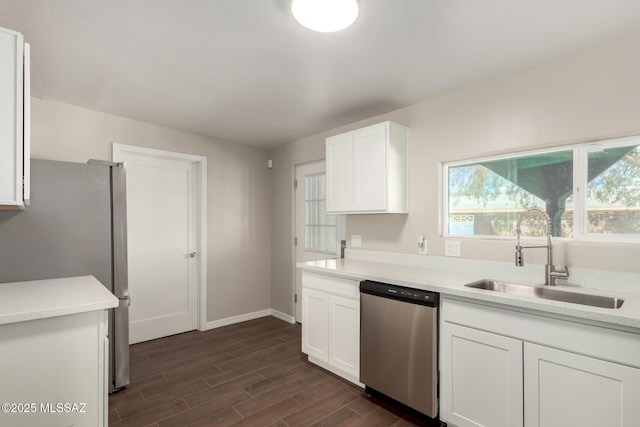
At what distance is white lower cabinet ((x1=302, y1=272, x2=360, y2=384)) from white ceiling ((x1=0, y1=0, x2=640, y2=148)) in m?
1.59

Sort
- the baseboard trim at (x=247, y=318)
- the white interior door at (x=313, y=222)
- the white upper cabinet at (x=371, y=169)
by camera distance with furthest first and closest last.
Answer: the baseboard trim at (x=247, y=318), the white interior door at (x=313, y=222), the white upper cabinet at (x=371, y=169)

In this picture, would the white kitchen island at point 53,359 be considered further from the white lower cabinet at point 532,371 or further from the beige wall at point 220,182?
the white lower cabinet at point 532,371

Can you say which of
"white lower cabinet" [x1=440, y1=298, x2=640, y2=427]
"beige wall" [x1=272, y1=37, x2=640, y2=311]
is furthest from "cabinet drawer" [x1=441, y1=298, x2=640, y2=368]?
"beige wall" [x1=272, y1=37, x2=640, y2=311]

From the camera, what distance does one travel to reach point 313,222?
3.95 metres

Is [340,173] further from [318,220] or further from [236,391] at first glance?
→ [236,391]

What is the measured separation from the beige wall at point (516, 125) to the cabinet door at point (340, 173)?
366 millimetres

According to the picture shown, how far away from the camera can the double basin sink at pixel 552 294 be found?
177 centimetres

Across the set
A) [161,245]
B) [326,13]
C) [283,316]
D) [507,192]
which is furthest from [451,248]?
[161,245]

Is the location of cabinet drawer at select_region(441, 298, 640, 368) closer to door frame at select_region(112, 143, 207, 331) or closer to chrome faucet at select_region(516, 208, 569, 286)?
chrome faucet at select_region(516, 208, 569, 286)

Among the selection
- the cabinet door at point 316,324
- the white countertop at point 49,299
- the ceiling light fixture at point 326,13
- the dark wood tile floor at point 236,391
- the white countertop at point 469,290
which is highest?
the ceiling light fixture at point 326,13

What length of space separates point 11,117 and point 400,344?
248 cm

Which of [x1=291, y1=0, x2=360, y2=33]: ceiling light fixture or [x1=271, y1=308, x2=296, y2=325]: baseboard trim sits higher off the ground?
[x1=291, y1=0, x2=360, y2=33]: ceiling light fixture

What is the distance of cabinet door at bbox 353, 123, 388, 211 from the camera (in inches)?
107

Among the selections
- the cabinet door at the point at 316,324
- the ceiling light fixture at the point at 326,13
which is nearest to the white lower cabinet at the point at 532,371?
the cabinet door at the point at 316,324
